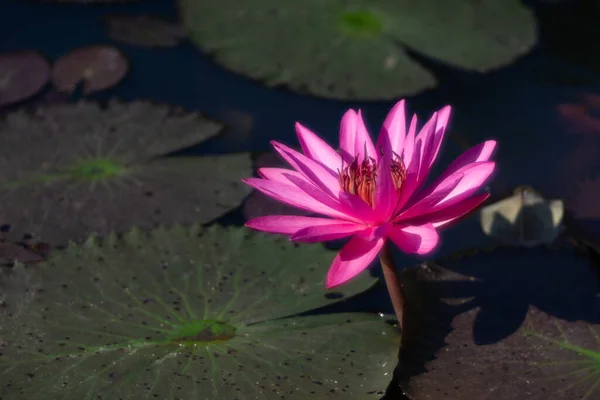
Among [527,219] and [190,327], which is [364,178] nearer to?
[190,327]

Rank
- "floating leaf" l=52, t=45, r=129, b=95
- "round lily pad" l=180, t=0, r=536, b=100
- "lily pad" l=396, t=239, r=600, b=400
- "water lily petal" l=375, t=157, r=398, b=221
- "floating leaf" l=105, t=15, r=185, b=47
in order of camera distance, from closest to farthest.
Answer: "water lily petal" l=375, t=157, r=398, b=221 < "lily pad" l=396, t=239, r=600, b=400 < "round lily pad" l=180, t=0, r=536, b=100 < "floating leaf" l=52, t=45, r=129, b=95 < "floating leaf" l=105, t=15, r=185, b=47

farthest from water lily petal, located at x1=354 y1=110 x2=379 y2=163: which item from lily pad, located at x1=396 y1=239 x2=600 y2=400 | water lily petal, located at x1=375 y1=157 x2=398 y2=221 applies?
lily pad, located at x1=396 y1=239 x2=600 y2=400

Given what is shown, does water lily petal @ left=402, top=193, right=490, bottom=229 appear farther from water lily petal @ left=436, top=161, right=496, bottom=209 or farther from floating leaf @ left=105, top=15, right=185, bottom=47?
floating leaf @ left=105, top=15, right=185, bottom=47

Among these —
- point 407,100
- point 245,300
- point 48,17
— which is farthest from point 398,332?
point 48,17

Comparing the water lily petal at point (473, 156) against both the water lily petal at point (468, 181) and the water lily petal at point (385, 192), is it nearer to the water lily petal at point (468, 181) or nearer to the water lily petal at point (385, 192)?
the water lily petal at point (468, 181)

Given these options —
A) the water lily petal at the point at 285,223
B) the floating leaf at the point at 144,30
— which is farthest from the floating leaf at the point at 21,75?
the water lily petal at the point at 285,223

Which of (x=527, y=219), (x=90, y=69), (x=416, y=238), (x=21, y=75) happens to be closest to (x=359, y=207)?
(x=416, y=238)
